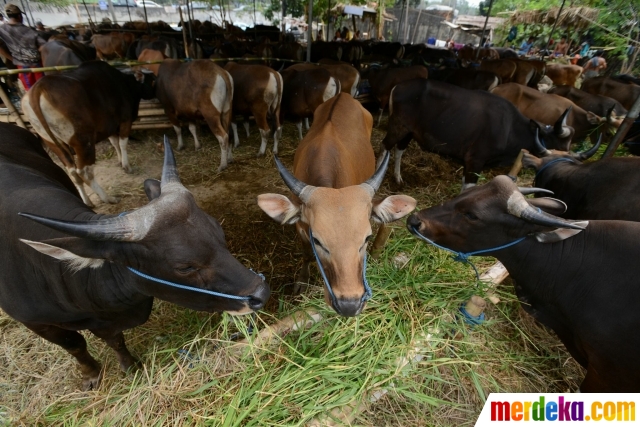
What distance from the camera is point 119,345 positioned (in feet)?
9.05

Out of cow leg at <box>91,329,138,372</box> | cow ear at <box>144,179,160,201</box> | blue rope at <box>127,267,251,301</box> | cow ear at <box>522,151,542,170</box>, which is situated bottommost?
cow leg at <box>91,329,138,372</box>

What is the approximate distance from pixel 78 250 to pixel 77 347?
4.96 feet

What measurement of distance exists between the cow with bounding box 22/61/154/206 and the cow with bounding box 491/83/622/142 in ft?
27.7

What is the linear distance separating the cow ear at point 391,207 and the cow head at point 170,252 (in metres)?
1.16

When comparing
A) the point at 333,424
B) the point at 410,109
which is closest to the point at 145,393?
the point at 333,424

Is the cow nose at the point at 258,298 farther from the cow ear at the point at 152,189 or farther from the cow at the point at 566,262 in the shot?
the cow at the point at 566,262

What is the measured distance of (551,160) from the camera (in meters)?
4.02

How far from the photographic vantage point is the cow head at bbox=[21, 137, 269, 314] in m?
1.74

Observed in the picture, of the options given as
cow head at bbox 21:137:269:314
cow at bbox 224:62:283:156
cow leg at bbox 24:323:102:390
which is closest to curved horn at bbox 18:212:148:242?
cow head at bbox 21:137:269:314

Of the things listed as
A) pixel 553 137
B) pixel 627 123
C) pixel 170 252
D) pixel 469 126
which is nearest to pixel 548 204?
pixel 627 123

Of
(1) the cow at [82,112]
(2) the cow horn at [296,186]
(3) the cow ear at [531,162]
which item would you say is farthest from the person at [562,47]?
(2) the cow horn at [296,186]

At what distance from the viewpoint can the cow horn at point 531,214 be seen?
2205 millimetres

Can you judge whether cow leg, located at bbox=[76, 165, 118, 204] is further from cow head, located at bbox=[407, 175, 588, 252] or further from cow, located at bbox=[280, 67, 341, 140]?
cow head, located at bbox=[407, 175, 588, 252]

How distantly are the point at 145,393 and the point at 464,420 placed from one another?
260 cm
